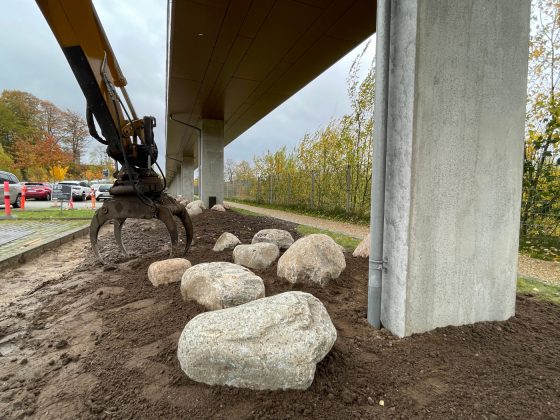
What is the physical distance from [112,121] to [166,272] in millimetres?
1871

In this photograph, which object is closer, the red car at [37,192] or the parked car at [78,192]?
the red car at [37,192]

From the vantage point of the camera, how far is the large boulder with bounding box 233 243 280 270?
366 centimetres

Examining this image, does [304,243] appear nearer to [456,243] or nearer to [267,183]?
[456,243]

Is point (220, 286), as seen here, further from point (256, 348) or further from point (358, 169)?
point (358, 169)

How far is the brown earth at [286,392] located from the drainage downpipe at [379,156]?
0.26m

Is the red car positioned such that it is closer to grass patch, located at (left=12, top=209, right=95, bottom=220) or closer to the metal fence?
grass patch, located at (left=12, top=209, right=95, bottom=220)

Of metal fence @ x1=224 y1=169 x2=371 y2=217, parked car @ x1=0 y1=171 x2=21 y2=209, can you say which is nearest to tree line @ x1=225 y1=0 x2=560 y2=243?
metal fence @ x1=224 y1=169 x2=371 y2=217

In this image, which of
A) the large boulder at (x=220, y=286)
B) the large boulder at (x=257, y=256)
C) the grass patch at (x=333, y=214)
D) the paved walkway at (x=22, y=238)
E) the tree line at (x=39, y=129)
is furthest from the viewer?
the tree line at (x=39, y=129)

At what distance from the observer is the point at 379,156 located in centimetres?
220

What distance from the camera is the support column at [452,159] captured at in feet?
6.61

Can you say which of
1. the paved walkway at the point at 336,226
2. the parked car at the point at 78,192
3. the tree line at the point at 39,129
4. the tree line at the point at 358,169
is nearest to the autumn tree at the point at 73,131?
the tree line at the point at 39,129

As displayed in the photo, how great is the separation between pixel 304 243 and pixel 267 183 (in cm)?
1760

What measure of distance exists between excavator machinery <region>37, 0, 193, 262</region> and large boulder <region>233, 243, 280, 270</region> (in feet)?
3.00

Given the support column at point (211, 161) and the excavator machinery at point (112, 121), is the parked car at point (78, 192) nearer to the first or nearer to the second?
the support column at point (211, 161)
